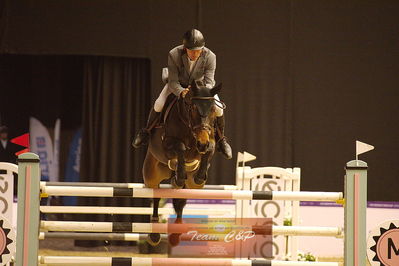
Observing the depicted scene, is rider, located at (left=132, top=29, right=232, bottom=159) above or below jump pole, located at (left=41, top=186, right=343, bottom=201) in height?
above

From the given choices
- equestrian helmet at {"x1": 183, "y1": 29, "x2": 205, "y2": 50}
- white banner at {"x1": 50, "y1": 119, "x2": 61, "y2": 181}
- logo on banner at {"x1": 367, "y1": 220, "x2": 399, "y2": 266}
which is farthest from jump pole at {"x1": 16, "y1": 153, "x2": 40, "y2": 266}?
white banner at {"x1": 50, "y1": 119, "x2": 61, "y2": 181}

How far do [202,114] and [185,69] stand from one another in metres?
0.54

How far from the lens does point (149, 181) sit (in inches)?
166

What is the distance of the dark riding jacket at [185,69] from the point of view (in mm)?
3822

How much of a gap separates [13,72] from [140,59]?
1.84m

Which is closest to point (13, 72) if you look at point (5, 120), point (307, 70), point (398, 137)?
point (5, 120)

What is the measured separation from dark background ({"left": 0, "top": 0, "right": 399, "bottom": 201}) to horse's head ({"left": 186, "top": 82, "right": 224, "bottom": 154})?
394 centimetres

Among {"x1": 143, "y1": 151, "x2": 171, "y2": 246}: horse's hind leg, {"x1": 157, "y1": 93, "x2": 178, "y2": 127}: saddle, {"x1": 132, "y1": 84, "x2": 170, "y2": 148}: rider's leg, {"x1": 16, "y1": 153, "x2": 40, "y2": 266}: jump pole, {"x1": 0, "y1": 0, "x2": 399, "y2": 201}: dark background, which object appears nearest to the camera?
{"x1": 16, "y1": 153, "x2": 40, "y2": 266}: jump pole

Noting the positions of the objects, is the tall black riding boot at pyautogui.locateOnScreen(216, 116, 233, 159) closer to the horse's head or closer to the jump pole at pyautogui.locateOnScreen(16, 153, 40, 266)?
the horse's head

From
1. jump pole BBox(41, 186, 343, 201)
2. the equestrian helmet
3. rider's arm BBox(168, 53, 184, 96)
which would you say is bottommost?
jump pole BBox(41, 186, 343, 201)

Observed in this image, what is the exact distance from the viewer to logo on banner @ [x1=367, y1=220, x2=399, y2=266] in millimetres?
3428

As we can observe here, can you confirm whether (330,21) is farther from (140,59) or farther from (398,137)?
(140,59)

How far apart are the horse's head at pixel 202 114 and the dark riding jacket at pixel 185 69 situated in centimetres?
29

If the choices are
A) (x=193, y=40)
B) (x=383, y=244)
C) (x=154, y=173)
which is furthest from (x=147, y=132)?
(x=383, y=244)
